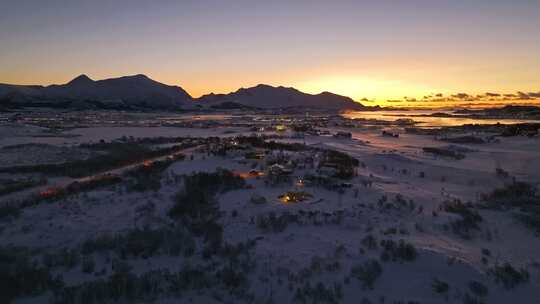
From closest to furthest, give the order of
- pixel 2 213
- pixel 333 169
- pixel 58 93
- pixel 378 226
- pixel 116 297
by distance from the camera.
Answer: pixel 116 297 → pixel 378 226 → pixel 2 213 → pixel 333 169 → pixel 58 93

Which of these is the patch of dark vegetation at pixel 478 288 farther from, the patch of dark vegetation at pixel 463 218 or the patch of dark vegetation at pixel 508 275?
the patch of dark vegetation at pixel 463 218

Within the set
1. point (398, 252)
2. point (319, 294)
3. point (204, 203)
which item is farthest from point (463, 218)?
point (204, 203)

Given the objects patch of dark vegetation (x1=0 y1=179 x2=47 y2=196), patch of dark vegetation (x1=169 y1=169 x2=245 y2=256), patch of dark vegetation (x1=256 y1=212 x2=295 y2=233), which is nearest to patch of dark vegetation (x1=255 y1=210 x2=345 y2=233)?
patch of dark vegetation (x1=256 y1=212 x2=295 y2=233)

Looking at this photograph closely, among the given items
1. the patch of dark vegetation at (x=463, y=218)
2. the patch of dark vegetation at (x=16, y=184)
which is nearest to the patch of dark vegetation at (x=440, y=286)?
the patch of dark vegetation at (x=463, y=218)

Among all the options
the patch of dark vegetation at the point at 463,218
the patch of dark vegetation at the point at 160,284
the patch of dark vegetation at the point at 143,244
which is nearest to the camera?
the patch of dark vegetation at the point at 160,284

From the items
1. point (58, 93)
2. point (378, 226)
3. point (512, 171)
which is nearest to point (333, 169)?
point (378, 226)

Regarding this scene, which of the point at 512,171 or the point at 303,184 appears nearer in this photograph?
the point at 303,184

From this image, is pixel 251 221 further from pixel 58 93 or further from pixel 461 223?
pixel 58 93

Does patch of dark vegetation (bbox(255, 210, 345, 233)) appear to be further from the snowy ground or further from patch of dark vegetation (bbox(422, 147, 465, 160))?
patch of dark vegetation (bbox(422, 147, 465, 160))
